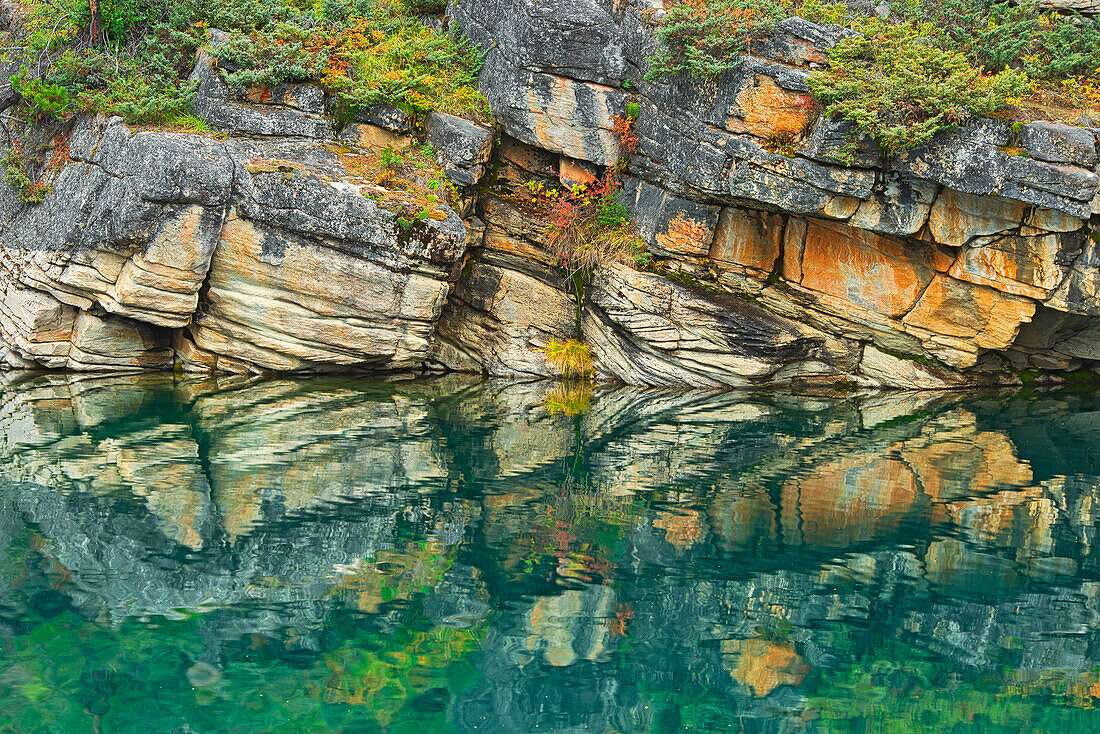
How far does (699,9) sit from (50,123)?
15.4 metres

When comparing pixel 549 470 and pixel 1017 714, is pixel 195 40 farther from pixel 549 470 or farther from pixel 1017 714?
pixel 1017 714

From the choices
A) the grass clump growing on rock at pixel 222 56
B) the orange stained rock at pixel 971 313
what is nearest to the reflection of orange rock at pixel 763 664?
the orange stained rock at pixel 971 313

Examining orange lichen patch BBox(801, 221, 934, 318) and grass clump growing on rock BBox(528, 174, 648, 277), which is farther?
grass clump growing on rock BBox(528, 174, 648, 277)

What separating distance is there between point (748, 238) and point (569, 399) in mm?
5769

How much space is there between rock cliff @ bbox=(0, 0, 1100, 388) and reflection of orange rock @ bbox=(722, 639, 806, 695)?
12.5m

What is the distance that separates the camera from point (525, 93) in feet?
62.9

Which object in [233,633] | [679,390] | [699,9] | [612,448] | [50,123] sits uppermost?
[699,9]

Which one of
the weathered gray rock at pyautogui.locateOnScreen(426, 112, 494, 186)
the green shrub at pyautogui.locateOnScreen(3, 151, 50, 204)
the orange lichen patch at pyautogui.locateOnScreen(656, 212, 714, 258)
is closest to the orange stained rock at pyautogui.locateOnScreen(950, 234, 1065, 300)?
the orange lichen patch at pyautogui.locateOnScreen(656, 212, 714, 258)

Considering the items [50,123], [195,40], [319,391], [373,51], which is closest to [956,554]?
[319,391]

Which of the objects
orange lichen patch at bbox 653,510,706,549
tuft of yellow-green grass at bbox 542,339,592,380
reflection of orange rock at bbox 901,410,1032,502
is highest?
tuft of yellow-green grass at bbox 542,339,592,380

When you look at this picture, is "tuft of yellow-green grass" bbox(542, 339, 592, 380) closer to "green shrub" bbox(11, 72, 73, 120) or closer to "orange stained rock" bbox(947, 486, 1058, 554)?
"orange stained rock" bbox(947, 486, 1058, 554)

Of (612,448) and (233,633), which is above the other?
(612,448)

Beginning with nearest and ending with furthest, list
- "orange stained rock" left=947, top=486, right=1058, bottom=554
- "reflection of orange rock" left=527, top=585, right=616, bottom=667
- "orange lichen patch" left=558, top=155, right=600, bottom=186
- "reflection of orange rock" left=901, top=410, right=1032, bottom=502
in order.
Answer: "reflection of orange rock" left=527, top=585, right=616, bottom=667, "orange stained rock" left=947, top=486, right=1058, bottom=554, "reflection of orange rock" left=901, top=410, right=1032, bottom=502, "orange lichen patch" left=558, top=155, right=600, bottom=186

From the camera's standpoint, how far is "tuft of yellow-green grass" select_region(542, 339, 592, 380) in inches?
806
